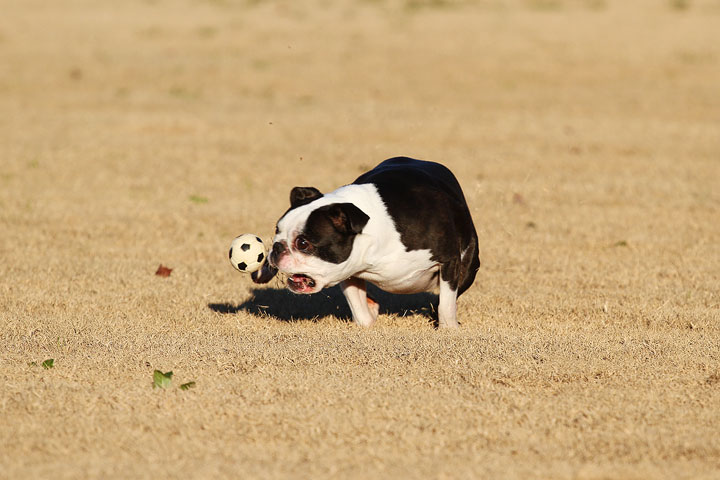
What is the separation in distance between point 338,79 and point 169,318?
16.9 metres

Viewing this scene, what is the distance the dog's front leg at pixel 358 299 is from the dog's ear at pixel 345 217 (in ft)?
3.36

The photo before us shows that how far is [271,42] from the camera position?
29.7 metres

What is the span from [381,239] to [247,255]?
3.37ft

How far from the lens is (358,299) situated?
7863 mm

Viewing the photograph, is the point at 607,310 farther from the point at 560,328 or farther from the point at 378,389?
the point at 378,389

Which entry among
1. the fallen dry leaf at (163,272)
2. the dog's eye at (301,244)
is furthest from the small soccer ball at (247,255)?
the fallen dry leaf at (163,272)

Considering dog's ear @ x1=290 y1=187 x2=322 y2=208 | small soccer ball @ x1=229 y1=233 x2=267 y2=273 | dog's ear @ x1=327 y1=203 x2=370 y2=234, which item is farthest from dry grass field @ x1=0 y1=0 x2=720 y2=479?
dog's ear @ x1=290 y1=187 x2=322 y2=208

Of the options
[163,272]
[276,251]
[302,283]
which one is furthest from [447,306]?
[163,272]

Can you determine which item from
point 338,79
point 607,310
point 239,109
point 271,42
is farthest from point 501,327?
point 271,42

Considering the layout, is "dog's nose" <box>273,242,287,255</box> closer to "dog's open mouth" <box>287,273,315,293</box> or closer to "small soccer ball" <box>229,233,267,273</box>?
"dog's open mouth" <box>287,273,315,293</box>

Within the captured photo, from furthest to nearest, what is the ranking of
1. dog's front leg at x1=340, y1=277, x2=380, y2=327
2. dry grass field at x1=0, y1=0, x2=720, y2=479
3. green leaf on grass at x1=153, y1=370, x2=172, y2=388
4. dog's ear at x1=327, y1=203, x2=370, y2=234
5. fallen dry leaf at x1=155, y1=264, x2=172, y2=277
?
1. fallen dry leaf at x1=155, y1=264, x2=172, y2=277
2. dog's front leg at x1=340, y1=277, x2=380, y2=327
3. dog's ear at x1=327, y1=203, x2=370, y2=234
4. green leaf on grass at x1=153, y1=370, x2=172, y2=388
5. dry grass field at x1=0, y1=0, x2=720, y2=479

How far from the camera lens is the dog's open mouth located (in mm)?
6898

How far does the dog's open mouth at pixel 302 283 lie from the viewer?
6898 mm

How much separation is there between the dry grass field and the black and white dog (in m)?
0.43
